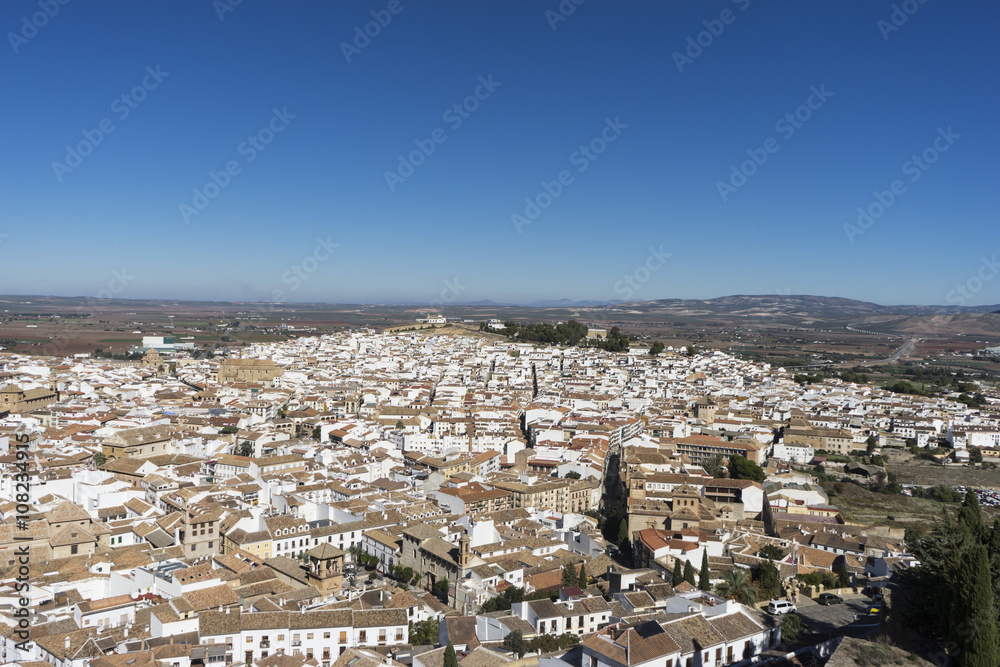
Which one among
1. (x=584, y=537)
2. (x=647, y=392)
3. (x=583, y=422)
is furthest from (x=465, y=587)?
(x=647, y=392)

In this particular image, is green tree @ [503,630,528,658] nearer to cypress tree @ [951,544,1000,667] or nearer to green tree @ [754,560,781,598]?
green tree @ [754,560,781,598]

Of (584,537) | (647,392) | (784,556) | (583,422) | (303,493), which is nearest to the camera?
(784,556)

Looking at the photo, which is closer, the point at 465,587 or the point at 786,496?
the point at 465,587

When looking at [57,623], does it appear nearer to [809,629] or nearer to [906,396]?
[809,629]

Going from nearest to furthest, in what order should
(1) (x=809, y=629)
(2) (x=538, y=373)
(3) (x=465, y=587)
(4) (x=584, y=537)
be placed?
(1) (x=809, y=629)
(3) (x=465, y=587)
(4) (x=584, y=537)
(2) (x=538, y=373)

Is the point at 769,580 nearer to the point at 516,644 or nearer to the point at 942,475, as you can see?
the point at 516,644


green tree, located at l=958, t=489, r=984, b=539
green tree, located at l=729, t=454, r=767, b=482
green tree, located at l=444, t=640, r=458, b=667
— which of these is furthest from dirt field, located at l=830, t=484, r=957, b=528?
green tree, located at l=444, t=640, r=458, b=667
